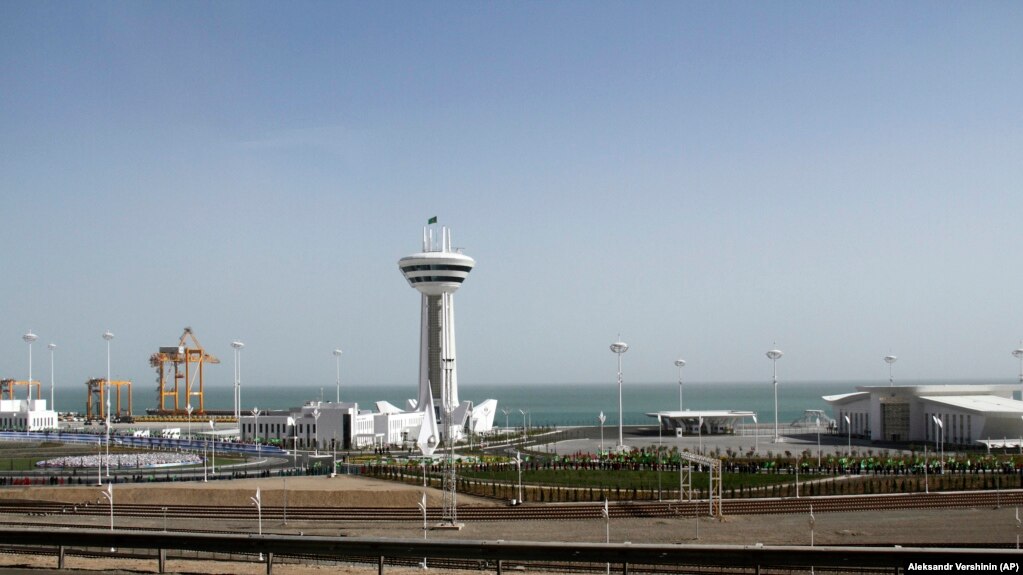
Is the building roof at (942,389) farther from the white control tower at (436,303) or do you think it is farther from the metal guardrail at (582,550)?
the metal guardrail at (582,550)

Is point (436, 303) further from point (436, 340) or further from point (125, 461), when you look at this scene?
point (125, 461)

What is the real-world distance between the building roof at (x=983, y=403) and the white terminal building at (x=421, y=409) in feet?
147

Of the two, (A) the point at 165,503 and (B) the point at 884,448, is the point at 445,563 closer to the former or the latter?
(A) the point at 165,503

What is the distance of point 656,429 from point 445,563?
88320mm

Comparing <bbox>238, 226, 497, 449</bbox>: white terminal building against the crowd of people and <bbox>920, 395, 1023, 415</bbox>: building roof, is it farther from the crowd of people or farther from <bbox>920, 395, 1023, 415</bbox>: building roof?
<bbox>920, 395, 1023, 415</bbox>: building roof

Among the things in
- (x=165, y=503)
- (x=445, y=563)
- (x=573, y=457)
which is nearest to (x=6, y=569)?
(x=445, y=563)

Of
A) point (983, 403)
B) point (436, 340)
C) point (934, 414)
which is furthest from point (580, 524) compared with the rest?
point (436, 340)

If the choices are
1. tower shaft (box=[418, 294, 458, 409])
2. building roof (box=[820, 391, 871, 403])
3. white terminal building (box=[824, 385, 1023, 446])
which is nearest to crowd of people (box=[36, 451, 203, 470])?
tower shaft (box=[418, 294, 458, 409])

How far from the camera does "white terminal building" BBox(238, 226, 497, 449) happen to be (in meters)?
87.9

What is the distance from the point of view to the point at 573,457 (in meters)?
74.4

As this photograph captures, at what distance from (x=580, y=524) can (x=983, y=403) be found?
193 ft

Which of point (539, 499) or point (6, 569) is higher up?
point (6, 569)

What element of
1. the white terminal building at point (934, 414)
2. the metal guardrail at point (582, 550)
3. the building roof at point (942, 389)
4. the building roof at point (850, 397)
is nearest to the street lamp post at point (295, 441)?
the white terminal building at point (934, 414)

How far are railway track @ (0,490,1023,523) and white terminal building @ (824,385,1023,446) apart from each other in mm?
33533
